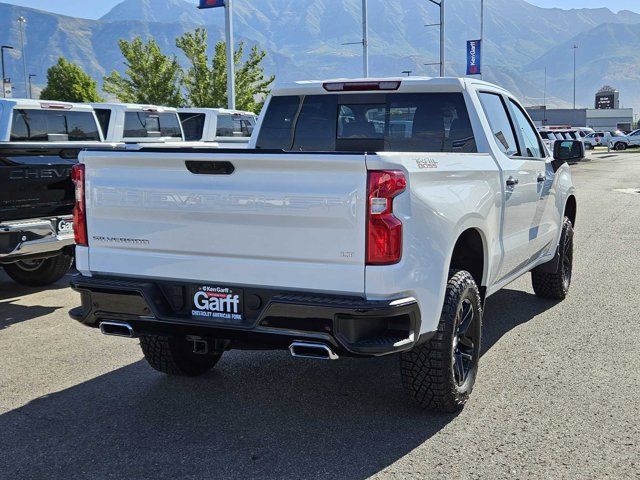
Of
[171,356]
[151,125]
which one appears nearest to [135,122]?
[151,125]

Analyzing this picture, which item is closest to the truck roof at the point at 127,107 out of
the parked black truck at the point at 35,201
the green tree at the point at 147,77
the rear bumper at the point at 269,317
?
the parked black truck at the point at 35,201

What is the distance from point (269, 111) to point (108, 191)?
7.14 ft

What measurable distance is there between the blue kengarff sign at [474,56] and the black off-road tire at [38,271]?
38.5 meters

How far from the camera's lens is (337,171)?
3512 millimetres

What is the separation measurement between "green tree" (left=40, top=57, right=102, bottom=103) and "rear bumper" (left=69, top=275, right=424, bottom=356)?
43651 millimetres

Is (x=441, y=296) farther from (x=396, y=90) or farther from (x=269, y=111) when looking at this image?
(x=269, y=111)

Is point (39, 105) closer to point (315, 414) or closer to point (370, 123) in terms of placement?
point (370, 123)

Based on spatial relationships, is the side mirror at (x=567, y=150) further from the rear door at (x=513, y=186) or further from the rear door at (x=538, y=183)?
the rear door at (x=513, y=186)

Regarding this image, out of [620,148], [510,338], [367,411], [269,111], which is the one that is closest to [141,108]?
[269,111]

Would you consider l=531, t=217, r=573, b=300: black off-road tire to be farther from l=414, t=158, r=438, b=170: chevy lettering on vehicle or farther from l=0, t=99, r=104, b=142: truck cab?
l=0, t=99, r=104, b=142: truck cab

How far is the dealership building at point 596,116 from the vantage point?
9328 centimetres

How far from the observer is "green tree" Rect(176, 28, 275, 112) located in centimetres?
3331

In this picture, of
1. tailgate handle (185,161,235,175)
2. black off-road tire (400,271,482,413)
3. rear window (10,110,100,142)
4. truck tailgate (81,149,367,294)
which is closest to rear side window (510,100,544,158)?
black off-road tire (400,271,482,413)

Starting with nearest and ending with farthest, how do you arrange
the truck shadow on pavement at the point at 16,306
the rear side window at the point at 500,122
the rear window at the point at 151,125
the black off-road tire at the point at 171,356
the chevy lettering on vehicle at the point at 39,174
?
1. the black off-road tire at the point at 171,356
2. the rear side window at the point at 500,122
3. the chevy lettering on vehicle at the point at 39,174
4. the truck shadow on pavement at the point at 16,306
5. the rear window at the point at 151,125
